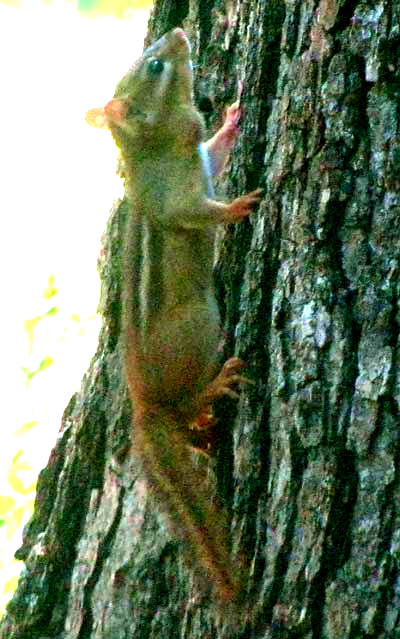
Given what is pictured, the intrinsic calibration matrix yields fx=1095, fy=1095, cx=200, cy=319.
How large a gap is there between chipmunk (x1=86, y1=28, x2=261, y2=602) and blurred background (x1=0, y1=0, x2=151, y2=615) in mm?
843

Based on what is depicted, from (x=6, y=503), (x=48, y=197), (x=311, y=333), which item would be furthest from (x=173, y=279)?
(x=48, y=197)

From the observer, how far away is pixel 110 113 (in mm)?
3328

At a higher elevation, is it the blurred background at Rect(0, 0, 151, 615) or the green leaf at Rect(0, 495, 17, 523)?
the blurred background at Rect(0, 0, 151, 615)

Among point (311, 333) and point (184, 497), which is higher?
point (311, 333)

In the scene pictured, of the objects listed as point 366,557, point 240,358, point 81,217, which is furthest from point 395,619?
point 81,217

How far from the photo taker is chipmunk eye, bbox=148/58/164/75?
10.5ft

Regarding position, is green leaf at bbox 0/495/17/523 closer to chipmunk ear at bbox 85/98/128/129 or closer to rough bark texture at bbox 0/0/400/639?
rough bark texture at bbox 0/0/400/639

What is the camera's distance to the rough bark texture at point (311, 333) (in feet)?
7.49

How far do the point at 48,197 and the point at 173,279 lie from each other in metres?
2.84

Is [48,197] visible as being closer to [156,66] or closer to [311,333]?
[156,66]

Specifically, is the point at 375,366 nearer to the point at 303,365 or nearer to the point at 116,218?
the point at 303,365

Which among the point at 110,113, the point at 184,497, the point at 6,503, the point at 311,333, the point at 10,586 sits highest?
the point at 110,113

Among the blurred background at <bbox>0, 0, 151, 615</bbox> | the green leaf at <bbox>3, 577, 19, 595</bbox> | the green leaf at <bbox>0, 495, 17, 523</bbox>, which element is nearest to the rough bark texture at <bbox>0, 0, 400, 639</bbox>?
the green leaf at <bbox>0, 495, 17, 523</bbox>

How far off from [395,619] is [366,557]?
0.13 meters
